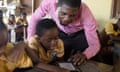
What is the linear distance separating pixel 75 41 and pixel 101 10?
2.09 feet

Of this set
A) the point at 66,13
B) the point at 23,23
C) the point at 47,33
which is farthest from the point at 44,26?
the point at 23,23

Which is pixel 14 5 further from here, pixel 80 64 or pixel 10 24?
pixel 80 64

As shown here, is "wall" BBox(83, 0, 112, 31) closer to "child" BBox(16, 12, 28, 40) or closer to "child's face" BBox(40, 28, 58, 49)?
"child" BBox(16, 12, 28, 40)

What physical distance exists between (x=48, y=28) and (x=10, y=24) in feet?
3.75

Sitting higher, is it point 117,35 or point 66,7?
point 66,7

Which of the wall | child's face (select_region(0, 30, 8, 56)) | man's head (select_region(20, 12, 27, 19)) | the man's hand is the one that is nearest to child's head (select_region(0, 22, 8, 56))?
child's face (select_region(0, 30, 8, 56))

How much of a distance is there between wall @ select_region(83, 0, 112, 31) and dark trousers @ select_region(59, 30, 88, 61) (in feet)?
1.81

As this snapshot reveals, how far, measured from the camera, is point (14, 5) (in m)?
2.67

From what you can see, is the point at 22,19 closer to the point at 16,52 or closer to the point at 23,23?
the point at 23,23

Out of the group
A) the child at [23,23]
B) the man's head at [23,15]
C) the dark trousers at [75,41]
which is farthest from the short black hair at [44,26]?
the man's head at [23,15]

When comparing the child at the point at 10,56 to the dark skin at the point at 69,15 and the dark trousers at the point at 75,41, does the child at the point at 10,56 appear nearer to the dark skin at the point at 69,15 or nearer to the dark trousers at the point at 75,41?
the dark skin at the point at 69,15

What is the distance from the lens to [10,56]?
114 centimetres

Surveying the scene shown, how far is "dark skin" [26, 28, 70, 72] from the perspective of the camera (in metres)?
1.21

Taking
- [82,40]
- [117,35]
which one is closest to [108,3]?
[117,35]
